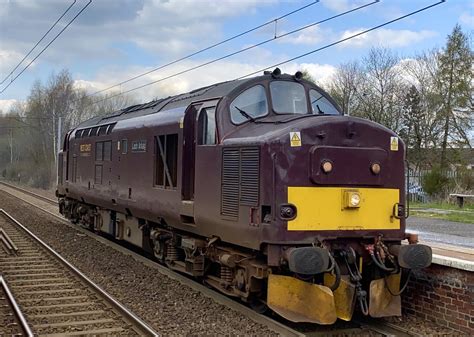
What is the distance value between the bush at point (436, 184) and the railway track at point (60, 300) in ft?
68.6

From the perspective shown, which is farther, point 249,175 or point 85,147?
point 85,147

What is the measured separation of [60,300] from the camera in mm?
8461

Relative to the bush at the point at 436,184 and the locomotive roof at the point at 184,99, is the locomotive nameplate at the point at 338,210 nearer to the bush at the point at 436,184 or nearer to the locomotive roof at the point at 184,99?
the locomotive roof at the point at 184,99

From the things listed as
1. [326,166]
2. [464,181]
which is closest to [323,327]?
[326,166]

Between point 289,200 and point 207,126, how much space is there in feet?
7.47

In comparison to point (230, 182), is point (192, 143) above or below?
above

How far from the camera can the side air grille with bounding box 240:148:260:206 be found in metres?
7.22

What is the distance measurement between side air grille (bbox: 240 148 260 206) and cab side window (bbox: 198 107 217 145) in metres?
0.99

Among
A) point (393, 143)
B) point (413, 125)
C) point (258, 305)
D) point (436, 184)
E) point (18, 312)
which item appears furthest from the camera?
point (413, 125)

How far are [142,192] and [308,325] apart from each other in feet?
15.4

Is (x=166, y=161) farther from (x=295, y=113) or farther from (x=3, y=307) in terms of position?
(x=3, y=307)

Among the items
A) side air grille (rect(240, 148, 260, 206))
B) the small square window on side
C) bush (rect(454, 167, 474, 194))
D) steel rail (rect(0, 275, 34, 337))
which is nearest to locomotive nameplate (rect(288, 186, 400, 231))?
side air grille (rect(240, 148, 260, 206))

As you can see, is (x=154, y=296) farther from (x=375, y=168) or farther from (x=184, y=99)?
(x=375, y=168)

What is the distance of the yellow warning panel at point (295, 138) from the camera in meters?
6.98
